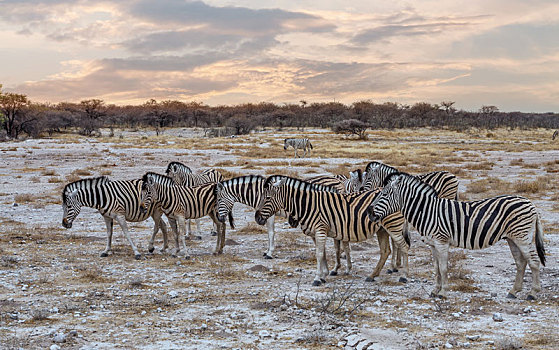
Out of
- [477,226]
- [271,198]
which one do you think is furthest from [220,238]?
[477,226]

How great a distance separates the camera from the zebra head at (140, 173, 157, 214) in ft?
33.7

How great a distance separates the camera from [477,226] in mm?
7434

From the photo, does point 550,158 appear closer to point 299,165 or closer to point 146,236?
point 299,165

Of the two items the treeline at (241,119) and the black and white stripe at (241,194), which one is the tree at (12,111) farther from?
the black and white stripe at (241,194)

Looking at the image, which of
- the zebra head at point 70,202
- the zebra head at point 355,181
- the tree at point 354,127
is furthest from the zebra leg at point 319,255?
the tree at point 354,127

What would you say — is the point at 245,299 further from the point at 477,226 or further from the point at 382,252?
the point at 477,226

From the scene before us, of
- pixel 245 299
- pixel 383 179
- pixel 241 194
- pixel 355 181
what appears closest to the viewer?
pixel 245 299

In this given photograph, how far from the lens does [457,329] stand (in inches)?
247

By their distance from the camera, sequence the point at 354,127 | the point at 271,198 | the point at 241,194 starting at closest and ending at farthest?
the point at 271,198
the point at 241,194
the point at 354,127

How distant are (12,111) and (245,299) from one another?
66.1 m

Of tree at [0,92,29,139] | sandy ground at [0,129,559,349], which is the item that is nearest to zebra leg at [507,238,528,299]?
sandy ground at [0,129,559,349]

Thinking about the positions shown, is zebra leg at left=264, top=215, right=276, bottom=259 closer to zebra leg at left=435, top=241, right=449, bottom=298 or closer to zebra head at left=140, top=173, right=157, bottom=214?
zebra head at left=140, top=173, right=157, bottom=214

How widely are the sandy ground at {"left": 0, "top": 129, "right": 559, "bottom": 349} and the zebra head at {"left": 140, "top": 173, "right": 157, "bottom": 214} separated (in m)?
1.06

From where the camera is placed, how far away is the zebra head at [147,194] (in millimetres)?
10258
